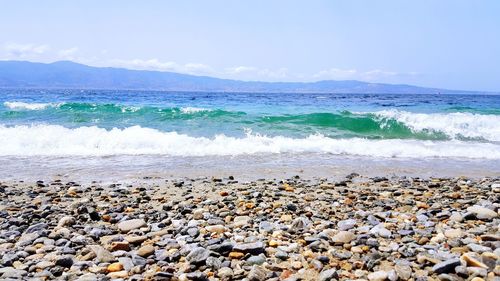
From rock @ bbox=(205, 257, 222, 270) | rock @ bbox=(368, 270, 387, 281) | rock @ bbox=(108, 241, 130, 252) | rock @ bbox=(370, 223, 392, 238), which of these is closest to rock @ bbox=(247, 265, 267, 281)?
rock @ bbox=(205, 257, 222, 270)

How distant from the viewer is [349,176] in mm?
8391

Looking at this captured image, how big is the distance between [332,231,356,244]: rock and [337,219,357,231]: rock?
289 mm

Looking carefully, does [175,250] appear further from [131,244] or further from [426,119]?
[426,119]

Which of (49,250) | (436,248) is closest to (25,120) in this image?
(49,250)

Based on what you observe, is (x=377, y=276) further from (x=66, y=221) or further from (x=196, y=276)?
(x=66, y=221)

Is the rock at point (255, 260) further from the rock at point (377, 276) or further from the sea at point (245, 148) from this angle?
the sea at point (245, 148)

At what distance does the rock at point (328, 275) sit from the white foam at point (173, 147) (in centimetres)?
831

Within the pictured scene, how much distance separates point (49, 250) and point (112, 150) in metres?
7.94

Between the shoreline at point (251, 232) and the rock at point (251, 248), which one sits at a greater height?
the rock at point (251, 248)

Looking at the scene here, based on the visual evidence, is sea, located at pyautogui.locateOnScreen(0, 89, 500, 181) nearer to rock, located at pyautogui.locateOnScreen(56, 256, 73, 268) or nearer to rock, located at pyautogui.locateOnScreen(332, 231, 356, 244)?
rock, located at pyautogui.locateOnScreen(332, 231, 356, 244)

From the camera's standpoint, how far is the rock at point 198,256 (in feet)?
12.3

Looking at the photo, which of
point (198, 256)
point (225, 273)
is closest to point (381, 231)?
point (225, 273)

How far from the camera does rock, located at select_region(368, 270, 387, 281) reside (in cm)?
342

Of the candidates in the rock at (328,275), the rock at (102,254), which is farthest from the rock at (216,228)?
the rock at (328,275)
